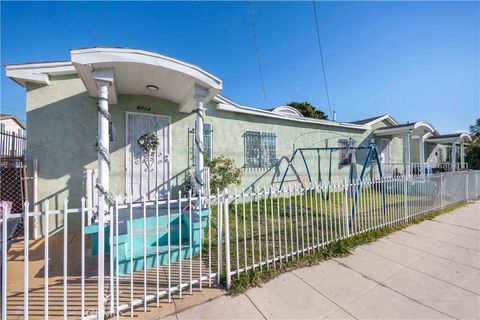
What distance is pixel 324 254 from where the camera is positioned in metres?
3.87

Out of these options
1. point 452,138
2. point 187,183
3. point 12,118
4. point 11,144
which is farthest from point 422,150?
point 12,118

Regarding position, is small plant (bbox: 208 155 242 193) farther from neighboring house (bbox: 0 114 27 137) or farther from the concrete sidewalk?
neighboring house (bbox: 0 114 27 137)

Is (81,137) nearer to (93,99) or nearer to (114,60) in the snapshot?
(93,99)

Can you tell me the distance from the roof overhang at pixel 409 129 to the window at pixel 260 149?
747cm

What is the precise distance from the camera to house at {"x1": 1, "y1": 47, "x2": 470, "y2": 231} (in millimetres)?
3994

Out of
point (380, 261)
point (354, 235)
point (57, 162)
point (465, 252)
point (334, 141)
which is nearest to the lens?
point (380, 261)

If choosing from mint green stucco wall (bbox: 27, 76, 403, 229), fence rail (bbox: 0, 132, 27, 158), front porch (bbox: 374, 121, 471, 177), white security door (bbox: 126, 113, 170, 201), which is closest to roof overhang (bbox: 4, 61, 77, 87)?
mint green stucco wall (bbox: 27, 76, 403, 229)

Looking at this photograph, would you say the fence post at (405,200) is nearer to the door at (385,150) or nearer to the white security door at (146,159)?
the white security door at (146,159)

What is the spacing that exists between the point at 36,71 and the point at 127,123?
213 cm

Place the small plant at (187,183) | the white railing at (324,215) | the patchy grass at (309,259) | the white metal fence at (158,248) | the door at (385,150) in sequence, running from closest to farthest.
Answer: the white metal fence at (158,248)
the patchy grass at (309,259)
the white railing at (324,215)
the small plant at (187,183)
the door at (385,150)

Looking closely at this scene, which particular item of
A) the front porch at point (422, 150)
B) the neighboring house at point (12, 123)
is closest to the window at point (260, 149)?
the front porch at point (422, 150)

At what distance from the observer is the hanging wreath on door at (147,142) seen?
5.93 m

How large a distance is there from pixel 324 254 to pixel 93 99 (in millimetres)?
6344

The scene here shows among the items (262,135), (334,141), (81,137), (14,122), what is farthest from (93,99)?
(14,122)
